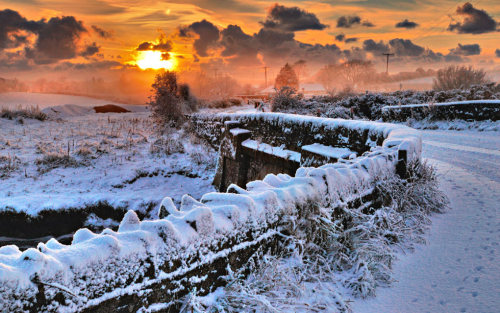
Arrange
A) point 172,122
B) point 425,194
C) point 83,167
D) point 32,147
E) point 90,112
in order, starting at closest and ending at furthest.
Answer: point 425,194 → point 83,167 → point 32,147 → point 172,122 → point 90,112

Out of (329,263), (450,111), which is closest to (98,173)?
(329,263)

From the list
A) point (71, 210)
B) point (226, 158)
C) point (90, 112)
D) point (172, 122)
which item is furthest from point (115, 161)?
point (90, 112)

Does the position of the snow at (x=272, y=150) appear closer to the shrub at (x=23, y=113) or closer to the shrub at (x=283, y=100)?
the shrub at (x=283, y=100)

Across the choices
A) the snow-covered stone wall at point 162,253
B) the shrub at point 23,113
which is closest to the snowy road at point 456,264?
the snow-covered stone wall at point 162,253

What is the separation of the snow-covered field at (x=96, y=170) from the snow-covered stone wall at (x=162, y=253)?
655 cm

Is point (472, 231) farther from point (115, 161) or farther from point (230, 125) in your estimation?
point (115, 161)

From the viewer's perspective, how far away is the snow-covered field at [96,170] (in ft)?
26.6

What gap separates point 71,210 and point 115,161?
11.1ft

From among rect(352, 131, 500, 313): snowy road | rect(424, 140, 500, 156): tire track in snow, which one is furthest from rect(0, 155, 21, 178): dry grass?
rect(424, 140, 500, 156): tire track in snow

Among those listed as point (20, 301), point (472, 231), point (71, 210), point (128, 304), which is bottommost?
point (71, 210)

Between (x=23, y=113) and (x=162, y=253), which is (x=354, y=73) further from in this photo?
(x=162, y=253)

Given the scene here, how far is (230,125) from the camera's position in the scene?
8797 mm

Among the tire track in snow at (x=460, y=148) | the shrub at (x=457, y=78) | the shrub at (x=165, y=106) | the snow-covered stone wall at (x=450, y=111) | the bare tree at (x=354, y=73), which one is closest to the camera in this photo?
the tire track in snow at (x=460, y=148)

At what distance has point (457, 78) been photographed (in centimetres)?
2861
